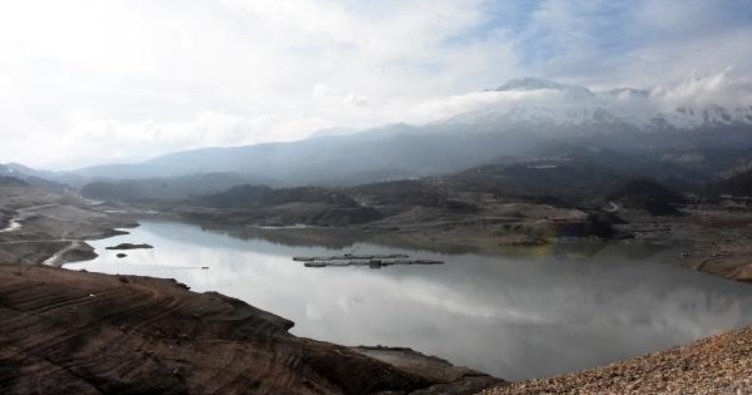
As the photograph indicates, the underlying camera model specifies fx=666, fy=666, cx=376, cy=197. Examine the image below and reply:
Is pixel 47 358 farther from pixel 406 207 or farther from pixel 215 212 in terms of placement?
pixel 215 212

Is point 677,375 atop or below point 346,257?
atop

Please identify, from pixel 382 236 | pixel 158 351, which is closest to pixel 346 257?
pixel 382 236

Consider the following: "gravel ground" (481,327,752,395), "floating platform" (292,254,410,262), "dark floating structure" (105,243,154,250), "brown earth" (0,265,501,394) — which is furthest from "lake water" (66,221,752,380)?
"gravel ground" (481,327,752,395)

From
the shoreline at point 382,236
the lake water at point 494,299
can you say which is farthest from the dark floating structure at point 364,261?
the shoreline at point 382,236

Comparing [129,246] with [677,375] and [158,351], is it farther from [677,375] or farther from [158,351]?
[677,375]

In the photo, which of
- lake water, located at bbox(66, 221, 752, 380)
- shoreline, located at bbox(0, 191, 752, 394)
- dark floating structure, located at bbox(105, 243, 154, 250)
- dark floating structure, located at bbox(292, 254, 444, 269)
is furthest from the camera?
dark floating structure, located at bbox(105, 243, 154, 250)

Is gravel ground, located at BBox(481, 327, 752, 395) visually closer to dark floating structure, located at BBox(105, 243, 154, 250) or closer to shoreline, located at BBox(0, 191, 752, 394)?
shoreline, located at BBox(0, 191, 752, 394)

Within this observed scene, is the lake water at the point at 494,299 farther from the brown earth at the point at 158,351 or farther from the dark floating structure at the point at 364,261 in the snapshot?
the brown earth at the point at 158,351

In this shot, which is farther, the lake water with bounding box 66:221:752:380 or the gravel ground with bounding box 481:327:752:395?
the lake water with bounding box 66:221:752:380
